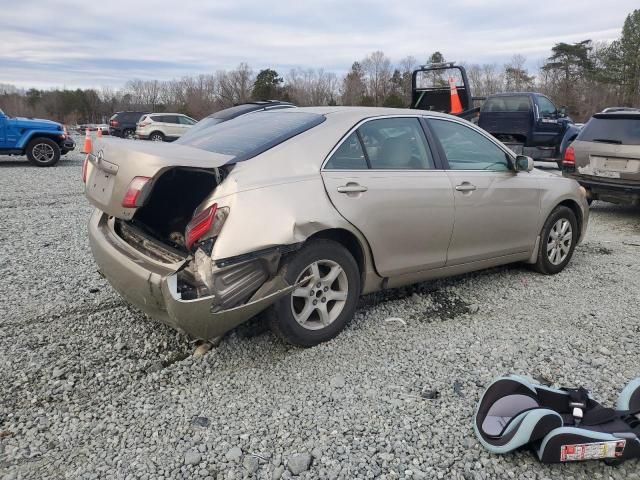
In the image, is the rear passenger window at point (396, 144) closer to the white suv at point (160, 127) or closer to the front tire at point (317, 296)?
the front tire at point (317, 296)

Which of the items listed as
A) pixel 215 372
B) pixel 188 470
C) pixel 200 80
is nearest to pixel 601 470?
pixel 188 470

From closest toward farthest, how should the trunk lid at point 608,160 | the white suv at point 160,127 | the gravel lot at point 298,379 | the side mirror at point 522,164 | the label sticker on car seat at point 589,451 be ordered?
the label sticker on car seat at point 589,451, the gravel lot at point 298,379, the side mirror at point 522,164, the trunk lid at point 608,160, the white suv at point 160,127

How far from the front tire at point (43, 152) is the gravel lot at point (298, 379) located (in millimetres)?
10004

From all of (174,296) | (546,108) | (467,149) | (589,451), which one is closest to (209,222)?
(174,296)

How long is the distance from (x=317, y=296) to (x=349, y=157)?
0.97 metres

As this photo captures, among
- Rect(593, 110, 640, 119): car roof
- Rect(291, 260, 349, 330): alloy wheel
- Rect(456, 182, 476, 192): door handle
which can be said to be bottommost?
Rect(291, 260, 349, 330): alloy wheel

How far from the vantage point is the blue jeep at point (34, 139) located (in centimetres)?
1282

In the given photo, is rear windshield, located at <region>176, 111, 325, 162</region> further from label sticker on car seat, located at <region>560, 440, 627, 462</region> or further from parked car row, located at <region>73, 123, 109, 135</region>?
parked car row, located at <region>73, 123, 109, 135</region>

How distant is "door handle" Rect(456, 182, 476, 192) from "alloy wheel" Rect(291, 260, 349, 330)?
4.21ft

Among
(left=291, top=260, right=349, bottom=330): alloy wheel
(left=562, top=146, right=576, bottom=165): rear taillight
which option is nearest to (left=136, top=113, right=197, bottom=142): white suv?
(left=562, top=146, right=576, bottom=165): rear taillight

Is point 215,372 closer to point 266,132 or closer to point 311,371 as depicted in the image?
point 311,371

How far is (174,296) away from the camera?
8.92 ft

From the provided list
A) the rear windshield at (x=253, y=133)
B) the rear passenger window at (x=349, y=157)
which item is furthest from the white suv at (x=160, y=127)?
the rear passenger window at (x=349, y=157)

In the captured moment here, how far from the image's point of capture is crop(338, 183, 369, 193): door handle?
3.30 metres
